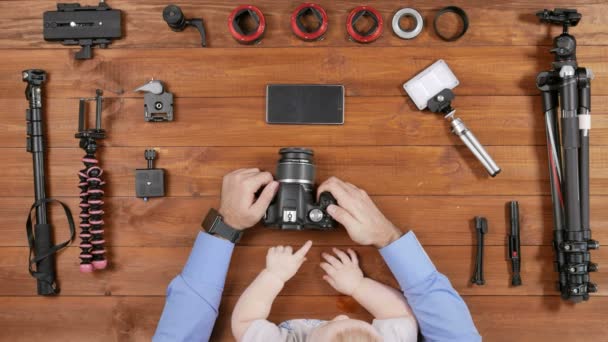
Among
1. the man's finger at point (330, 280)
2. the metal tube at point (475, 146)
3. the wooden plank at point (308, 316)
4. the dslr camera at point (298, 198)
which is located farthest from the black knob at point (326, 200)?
the metal tube at point (475, 146)

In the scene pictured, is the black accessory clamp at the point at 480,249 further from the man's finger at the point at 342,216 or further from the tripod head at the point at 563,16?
the tripod head at the point at 563,16

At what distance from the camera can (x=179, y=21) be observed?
1.58m

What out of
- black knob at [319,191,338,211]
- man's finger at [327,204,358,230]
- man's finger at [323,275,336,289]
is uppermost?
black knob at [319,191,338,211]

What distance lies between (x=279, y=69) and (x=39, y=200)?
98 centimetres

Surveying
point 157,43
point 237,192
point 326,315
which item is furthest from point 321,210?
point 157,43

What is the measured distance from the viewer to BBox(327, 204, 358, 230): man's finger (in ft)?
4.76

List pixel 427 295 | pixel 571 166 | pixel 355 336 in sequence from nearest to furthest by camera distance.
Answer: pixel 355 336 < pixel 427 295 < pixel 571 166

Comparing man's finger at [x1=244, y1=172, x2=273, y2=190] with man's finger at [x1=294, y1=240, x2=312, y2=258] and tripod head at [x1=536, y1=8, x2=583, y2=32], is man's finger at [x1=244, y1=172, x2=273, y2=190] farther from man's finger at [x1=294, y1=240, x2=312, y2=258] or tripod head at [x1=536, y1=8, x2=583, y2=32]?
tripod head at [x1=536, y1=8, x2=583, y2=32]

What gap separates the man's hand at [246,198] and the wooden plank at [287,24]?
507mm

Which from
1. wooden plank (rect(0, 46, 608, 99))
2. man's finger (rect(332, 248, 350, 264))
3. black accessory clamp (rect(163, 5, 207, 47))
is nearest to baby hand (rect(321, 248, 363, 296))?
man's finger (rect(332, 248, 350, 264))

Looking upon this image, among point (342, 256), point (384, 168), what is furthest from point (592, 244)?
point (342, 256)

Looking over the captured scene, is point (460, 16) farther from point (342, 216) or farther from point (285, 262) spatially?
point (285, 262)

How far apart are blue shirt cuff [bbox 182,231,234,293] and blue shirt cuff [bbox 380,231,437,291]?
52 centimetres

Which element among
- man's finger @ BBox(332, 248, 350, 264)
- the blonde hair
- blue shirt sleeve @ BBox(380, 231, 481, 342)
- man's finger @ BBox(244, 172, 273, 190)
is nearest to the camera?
the blonde hair
